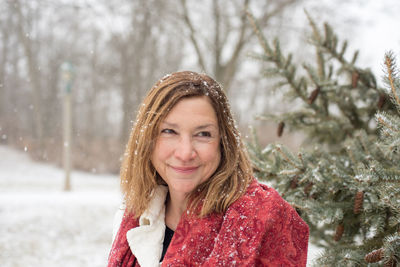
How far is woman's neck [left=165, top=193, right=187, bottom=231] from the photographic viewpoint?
5.32 feet

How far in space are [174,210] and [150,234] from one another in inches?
6.3

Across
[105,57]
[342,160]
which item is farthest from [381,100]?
[105,57]

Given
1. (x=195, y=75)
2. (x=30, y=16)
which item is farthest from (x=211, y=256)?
(x=30, y=16)

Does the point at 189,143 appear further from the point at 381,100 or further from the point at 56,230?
the point at 56,230

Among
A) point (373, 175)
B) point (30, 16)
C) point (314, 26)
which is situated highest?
point (30, 16)

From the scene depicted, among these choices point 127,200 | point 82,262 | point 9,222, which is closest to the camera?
point 127,200

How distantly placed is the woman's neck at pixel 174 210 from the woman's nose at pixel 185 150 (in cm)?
29

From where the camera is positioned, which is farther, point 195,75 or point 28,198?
point 28,198

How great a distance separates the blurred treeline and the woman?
150 cm

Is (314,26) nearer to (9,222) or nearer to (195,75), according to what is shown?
(195,75)

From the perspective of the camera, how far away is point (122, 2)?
7969 millimetres

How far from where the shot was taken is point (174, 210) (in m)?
1.67

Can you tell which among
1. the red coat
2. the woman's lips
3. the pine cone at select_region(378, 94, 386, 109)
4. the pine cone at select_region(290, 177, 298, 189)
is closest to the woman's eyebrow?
the woman's lips

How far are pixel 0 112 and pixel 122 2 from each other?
17.6 m
